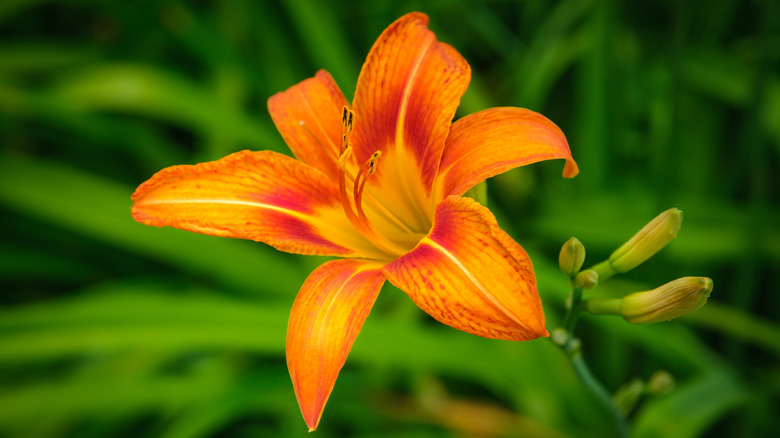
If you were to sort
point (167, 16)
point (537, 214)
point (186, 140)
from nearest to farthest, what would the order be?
point (537, 214) → point (167, 16) → point (186, 140)

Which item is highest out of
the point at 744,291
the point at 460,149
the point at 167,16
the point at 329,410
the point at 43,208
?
the point at 167,16

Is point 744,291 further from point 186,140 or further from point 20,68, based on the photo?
point 20,68

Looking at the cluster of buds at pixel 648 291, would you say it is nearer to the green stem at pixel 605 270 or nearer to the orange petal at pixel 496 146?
the green stem at pixel 605 270

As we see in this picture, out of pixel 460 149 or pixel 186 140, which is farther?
pixel 186 140

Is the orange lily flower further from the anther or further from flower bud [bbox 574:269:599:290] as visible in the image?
flower bud [bbox 574:269:599:290]

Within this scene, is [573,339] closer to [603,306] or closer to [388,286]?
[603,306]

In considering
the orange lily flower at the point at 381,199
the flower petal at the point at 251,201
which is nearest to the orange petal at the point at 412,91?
the orange lily flower at the point at 381,199

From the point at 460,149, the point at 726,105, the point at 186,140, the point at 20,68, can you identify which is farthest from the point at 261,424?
the point at 726,105
